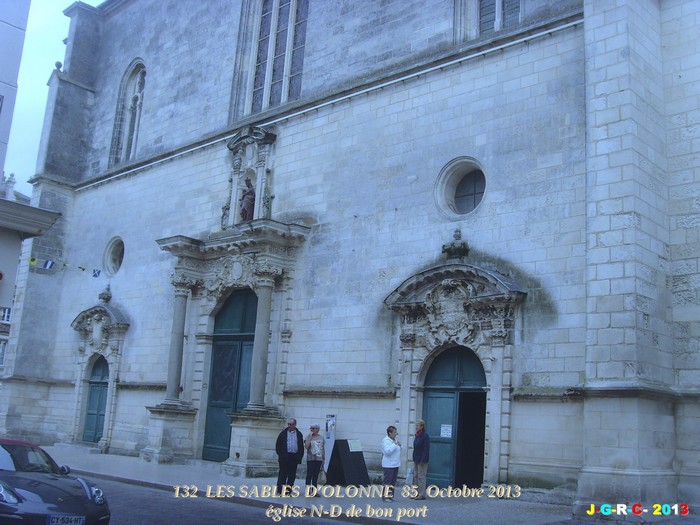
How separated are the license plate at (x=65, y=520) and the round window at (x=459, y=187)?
376 inches

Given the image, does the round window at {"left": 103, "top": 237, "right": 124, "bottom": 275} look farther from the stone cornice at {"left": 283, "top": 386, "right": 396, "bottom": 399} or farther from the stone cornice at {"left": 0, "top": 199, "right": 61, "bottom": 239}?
the stone cornice at {"left": 0, "top": 199, "right": 61, "bottom": 239}

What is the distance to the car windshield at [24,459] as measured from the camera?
9.91 meters

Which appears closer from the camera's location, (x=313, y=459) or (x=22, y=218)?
(x=22, y=218)

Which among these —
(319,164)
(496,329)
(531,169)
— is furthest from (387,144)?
Result: (496,329)

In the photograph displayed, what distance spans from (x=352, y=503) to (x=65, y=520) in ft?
17.7

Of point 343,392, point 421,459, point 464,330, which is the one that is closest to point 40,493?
point 421,459

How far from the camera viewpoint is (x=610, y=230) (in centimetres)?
1291

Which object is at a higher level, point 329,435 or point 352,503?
point 329,435

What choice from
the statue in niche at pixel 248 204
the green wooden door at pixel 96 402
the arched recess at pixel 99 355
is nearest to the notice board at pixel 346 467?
the statue in niche at pixel 248 204

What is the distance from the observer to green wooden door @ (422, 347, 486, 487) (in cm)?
1523

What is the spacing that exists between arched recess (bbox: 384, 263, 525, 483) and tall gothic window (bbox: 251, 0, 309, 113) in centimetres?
785

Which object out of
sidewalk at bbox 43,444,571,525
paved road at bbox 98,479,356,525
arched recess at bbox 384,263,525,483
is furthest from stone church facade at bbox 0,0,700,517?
paved road at bbox 98,479,356,525

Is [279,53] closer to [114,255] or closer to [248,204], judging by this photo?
[248,204]

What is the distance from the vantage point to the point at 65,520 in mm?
8781
